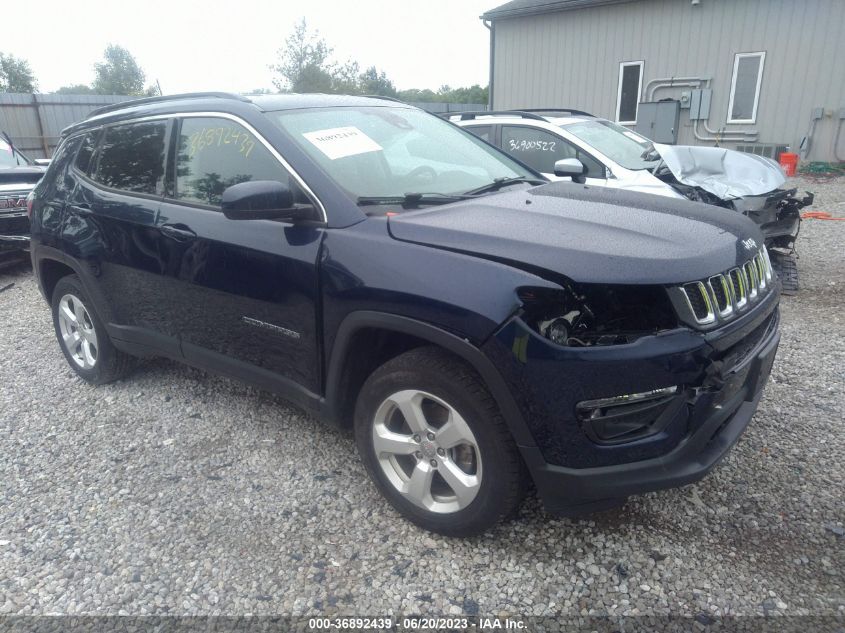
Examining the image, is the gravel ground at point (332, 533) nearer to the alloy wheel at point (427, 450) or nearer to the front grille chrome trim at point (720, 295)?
the alloy wheel at point (427, 450)

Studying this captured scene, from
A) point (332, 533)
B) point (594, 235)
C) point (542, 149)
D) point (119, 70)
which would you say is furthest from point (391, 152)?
point (119, 70)

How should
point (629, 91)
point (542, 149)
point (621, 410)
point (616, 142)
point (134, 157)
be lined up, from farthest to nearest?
point (629, 91) < point (616, 142) < point (542, 149) < point (134, 157) < point (621, 410)

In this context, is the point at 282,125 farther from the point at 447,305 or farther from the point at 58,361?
the point at 58,361

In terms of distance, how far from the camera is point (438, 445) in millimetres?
2428

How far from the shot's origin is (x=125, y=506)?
113 inches

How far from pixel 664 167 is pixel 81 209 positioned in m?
5.17

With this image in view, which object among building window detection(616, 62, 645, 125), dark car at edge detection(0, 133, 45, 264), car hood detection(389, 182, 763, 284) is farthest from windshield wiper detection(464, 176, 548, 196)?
building window detection(616, 62, 645, 125)

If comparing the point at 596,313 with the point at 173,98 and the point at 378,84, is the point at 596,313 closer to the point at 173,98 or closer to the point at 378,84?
the point at 173,98

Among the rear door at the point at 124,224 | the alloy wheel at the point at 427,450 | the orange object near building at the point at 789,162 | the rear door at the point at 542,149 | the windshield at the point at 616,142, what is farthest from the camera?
the orange object near building at the point at 789,162

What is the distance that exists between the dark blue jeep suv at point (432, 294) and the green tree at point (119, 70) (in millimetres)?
63267

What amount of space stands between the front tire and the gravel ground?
7.2 inches

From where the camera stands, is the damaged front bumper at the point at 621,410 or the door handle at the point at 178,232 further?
the door handle at the point at 178,232

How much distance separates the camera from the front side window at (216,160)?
288cm

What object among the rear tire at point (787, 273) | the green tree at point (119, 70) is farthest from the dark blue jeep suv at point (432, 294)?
the green tree at point (119, 70)
